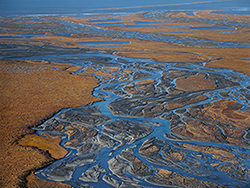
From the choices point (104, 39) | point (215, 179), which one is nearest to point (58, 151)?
point (215, 179)

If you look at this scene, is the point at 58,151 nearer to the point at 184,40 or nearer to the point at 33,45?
the point at 33,45

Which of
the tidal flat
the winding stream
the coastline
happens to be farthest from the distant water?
the winding stream

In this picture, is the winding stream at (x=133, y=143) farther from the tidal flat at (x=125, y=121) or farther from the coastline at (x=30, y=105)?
the coastline at (x=30, y=105)

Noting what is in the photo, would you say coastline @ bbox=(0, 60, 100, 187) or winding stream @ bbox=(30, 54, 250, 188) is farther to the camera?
coastline @ bbox=(0, 60, 100, 187)

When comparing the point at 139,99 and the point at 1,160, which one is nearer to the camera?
the point at 1,160

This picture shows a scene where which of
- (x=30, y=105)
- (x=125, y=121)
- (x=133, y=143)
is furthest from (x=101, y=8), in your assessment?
(x=133, y=143)

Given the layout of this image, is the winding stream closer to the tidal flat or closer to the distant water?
the tidal flat

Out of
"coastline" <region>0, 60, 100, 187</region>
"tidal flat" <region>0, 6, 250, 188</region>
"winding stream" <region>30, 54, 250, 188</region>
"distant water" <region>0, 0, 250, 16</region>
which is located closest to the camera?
"winding stream" <region>30, 54, 250, 188</region>

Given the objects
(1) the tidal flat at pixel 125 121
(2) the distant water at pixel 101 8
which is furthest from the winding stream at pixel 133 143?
(2) the distant water at pixel 101 8
